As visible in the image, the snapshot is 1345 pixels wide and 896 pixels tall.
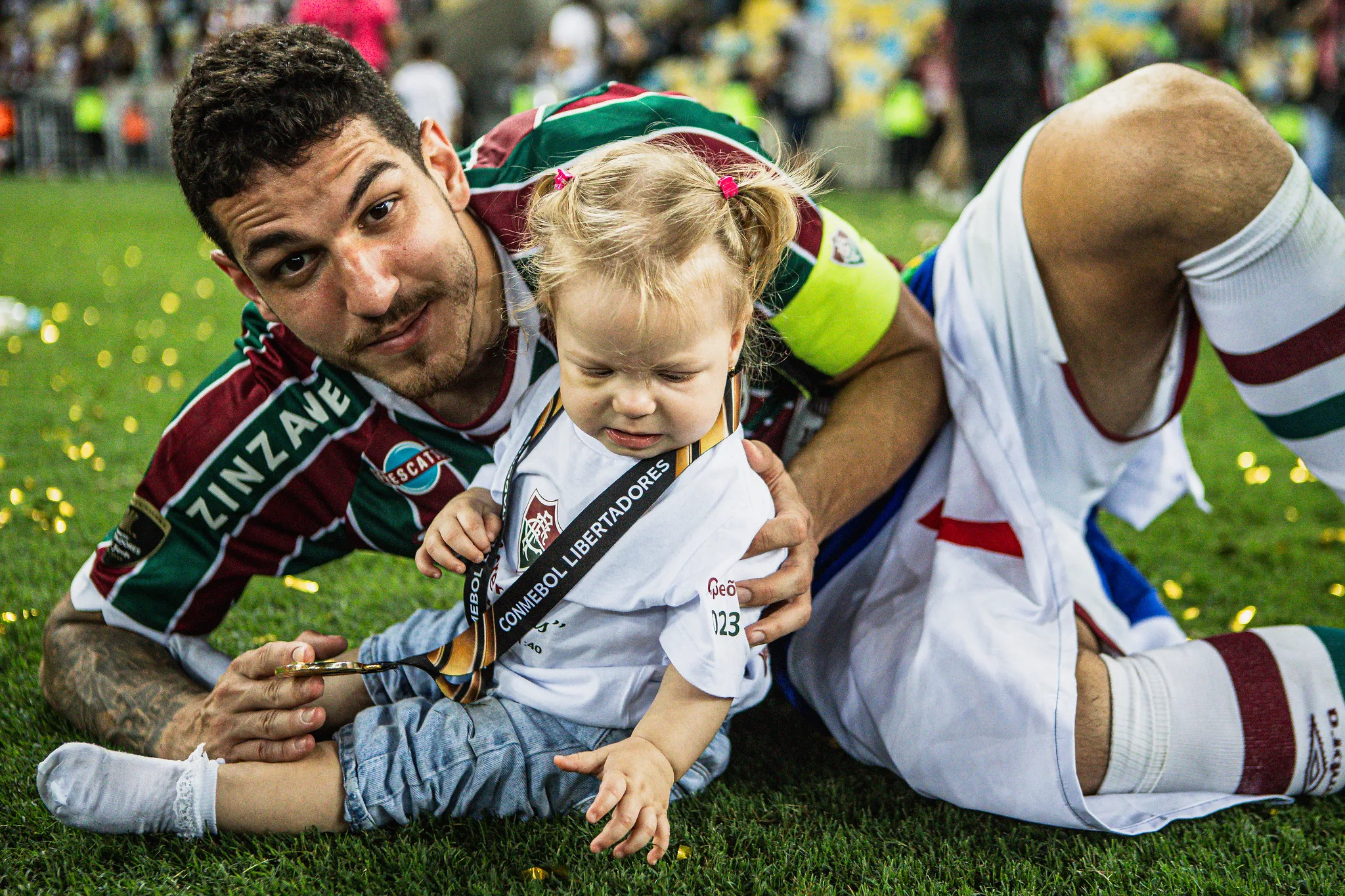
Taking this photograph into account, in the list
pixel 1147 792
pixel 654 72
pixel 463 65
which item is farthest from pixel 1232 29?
pixel 1147 792

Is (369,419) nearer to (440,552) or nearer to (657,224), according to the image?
(440,552)

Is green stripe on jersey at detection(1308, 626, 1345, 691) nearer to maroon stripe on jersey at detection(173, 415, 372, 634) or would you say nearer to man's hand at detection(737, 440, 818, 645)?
man's hand at detection(737, 440, 818, 645)

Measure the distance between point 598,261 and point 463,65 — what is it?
602 inches

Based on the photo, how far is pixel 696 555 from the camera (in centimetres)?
135

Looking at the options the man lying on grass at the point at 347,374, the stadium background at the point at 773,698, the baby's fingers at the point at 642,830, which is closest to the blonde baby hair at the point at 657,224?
the man lying on grass at the point at 347,374

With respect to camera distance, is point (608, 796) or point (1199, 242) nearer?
point (608, 796)

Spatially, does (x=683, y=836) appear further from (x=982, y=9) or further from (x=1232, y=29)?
(x=1232, y=29)

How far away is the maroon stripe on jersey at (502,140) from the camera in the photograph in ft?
5.73

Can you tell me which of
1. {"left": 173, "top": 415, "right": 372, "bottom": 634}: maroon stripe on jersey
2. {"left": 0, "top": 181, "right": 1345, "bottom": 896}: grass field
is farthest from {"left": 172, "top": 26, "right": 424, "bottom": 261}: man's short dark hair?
{"left": 0, "top": 181, "right": 1345, "bottom": 896}: grass field

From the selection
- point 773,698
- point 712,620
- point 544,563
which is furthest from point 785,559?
point 773,698

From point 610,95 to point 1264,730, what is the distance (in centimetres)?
134

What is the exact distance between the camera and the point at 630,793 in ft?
3.95

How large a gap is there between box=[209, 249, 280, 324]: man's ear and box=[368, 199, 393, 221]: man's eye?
21cm

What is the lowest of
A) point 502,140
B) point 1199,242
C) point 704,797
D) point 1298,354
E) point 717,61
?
point 717,61
